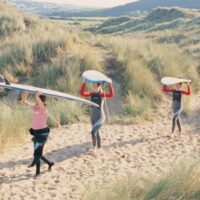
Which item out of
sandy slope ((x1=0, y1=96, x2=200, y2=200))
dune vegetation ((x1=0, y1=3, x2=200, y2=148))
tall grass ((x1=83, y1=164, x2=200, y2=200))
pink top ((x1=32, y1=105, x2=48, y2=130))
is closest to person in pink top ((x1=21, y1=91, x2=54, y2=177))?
pink top ((x1=32, y1=105, x2=48, y2=130))

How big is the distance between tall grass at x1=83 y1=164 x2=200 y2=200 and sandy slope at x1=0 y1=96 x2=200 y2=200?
833 millimetres

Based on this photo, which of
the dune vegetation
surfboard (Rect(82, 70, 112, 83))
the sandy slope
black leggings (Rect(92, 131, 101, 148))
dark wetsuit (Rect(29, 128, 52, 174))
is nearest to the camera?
the sandy slope

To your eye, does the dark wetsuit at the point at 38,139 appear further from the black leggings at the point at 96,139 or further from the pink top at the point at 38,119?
the black leggings at the point at 96,139

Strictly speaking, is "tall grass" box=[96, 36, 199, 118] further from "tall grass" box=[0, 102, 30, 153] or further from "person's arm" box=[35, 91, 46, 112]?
"person's arm" box=[35, 91, 46, 112]

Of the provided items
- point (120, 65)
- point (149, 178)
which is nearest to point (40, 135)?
point (149, 178)

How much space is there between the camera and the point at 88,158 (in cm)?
945

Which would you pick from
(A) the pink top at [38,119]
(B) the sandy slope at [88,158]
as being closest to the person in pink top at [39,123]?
(A) the pink top at [38,119]

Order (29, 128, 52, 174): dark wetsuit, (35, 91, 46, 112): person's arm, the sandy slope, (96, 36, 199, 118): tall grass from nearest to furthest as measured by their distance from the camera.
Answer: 1. the sandy slope
2. (35, 91, 46, 112): person's arm
3. (29, 128, 52, 174): dark wetsuit
4. (96, 36, 199, 118): tall grass

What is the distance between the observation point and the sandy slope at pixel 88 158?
7816mm

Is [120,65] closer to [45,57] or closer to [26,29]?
[45,57]

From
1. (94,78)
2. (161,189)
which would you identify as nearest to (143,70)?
(94,78)

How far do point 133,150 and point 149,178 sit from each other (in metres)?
3.20

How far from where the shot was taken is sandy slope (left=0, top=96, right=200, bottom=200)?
25.6ft

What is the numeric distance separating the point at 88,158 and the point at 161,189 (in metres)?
3.13
